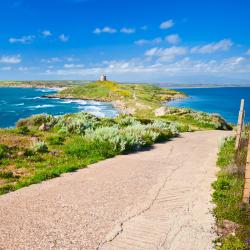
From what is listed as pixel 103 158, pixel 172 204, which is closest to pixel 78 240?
pixel 172 204

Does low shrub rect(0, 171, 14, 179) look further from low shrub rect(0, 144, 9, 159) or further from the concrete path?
low shrub rect(0, 144, 9, 159)

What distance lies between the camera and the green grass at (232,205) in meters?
6.96

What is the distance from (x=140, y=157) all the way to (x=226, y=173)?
4.35m

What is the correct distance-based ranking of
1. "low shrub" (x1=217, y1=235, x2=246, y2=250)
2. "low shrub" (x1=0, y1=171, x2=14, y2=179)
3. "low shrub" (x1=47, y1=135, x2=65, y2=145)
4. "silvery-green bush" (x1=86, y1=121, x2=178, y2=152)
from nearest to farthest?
1. "low shrub" (x1=217, y1=235, x2=246, y2=250)
2. "low shrub" (x1=0, y1=171, x2=14, y2=179)
3. "silvery-green bush" (x1=86, y1=121, x2=178, y2=152)
4. "low shrub" (x1=47, y1=135, x2=65, y2=145)

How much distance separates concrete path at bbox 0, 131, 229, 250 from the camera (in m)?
6.97

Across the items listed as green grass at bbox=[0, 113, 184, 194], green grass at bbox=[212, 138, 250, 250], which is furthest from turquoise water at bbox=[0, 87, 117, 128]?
green grass at bbox=[212, 138, 250, 250]

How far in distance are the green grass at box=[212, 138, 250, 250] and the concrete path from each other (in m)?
0.30

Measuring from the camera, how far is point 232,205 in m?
8.73

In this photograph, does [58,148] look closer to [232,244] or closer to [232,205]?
[232,205]

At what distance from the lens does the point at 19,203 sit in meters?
8.81

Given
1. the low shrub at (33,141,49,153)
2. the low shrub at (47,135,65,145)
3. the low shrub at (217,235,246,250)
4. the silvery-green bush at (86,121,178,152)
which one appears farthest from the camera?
the low shrub at (47,135,65,145)

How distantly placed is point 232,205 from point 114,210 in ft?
9.93

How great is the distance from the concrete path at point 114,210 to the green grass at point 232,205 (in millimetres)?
300

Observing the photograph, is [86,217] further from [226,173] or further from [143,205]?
[226,173]
